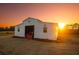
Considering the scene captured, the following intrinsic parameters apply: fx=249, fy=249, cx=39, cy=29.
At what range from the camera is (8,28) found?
277cm

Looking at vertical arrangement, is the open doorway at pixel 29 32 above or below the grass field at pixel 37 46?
above

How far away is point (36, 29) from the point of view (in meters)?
2.79

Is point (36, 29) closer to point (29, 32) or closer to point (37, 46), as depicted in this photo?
point (29, 32)

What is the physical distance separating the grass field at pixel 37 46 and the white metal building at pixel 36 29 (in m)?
0.06

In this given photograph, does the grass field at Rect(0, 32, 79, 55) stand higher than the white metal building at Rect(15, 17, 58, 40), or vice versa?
the white metal building at Rect(15, 17, 58, 40)

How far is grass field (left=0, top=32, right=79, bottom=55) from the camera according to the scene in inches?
107

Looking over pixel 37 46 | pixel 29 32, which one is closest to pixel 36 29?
pixel 29 32

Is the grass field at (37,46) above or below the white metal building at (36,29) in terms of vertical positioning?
below

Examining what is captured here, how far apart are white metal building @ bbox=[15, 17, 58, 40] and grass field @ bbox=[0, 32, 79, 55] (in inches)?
2.3

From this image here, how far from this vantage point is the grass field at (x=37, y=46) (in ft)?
8.93
